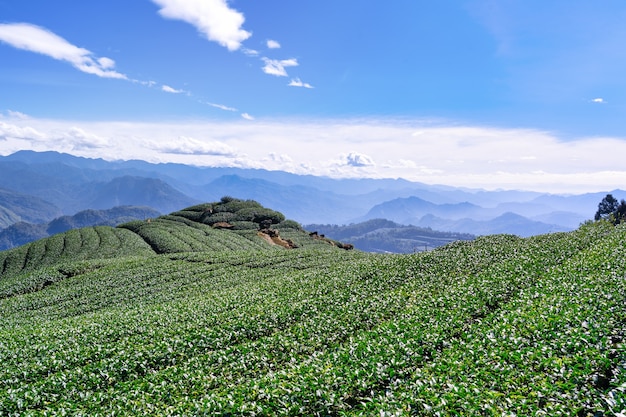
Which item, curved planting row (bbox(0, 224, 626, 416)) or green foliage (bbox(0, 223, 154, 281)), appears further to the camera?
green foliage (bbox(0, 223, 154, 281))

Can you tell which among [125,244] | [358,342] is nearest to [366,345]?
[358,342]

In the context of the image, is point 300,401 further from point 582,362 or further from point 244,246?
point 244,246

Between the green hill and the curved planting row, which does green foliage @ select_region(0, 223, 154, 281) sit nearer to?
the green hill

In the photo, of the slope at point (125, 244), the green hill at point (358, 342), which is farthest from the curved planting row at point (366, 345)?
the slope at point (125, 244)

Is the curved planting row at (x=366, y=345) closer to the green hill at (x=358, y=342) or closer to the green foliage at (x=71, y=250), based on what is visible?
the green hill at (x=358, y=342)

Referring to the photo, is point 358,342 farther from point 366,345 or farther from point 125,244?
point 125,244

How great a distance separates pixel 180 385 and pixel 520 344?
14591 mm

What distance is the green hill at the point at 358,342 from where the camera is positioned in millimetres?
12055

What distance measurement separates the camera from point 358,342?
1888 centimetres

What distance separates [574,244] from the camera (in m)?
38.0

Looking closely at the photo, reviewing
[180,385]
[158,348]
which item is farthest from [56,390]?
[180,385]

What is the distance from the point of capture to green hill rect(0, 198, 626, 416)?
12.1 metres

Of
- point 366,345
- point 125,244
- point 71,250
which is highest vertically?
point 366,345

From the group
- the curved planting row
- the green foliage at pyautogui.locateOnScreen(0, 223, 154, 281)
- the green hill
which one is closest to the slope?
the green foliage at pyautogui.locateOnScreen(0, 223, 154, 281)
